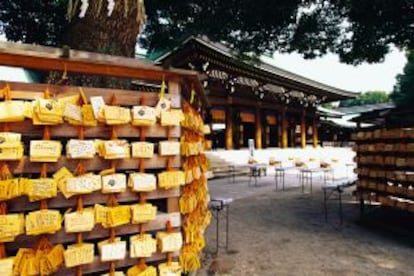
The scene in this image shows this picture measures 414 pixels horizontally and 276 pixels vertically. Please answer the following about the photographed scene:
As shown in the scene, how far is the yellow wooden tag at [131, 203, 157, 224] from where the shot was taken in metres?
3.01

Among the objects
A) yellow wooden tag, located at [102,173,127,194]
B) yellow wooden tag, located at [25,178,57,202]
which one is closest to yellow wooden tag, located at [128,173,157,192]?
yellow wooden tag, located at [102,173,127,194]

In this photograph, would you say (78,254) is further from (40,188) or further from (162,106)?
(162,106)

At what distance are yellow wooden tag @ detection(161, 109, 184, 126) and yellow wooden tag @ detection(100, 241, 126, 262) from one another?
1.15 metres

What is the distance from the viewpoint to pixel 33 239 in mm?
2682

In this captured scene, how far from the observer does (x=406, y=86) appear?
26188 millimetres

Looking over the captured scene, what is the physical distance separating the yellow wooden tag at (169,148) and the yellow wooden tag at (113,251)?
2.92 feet

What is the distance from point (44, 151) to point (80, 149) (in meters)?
0.27

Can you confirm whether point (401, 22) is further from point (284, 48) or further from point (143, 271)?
point (143, 271)

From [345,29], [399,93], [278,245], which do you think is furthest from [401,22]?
[399,93]

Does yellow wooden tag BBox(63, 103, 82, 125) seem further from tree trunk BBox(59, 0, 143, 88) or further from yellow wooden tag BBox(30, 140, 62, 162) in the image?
tree trunk BBox(59, 0, 143, 88)

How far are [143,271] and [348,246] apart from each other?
367 centimetres

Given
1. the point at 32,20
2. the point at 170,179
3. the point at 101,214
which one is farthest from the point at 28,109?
the point at 32,20

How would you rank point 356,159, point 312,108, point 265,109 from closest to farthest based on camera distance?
point 356,159 < point 265,109 < point 312,108

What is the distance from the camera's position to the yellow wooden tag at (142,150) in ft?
10.00
